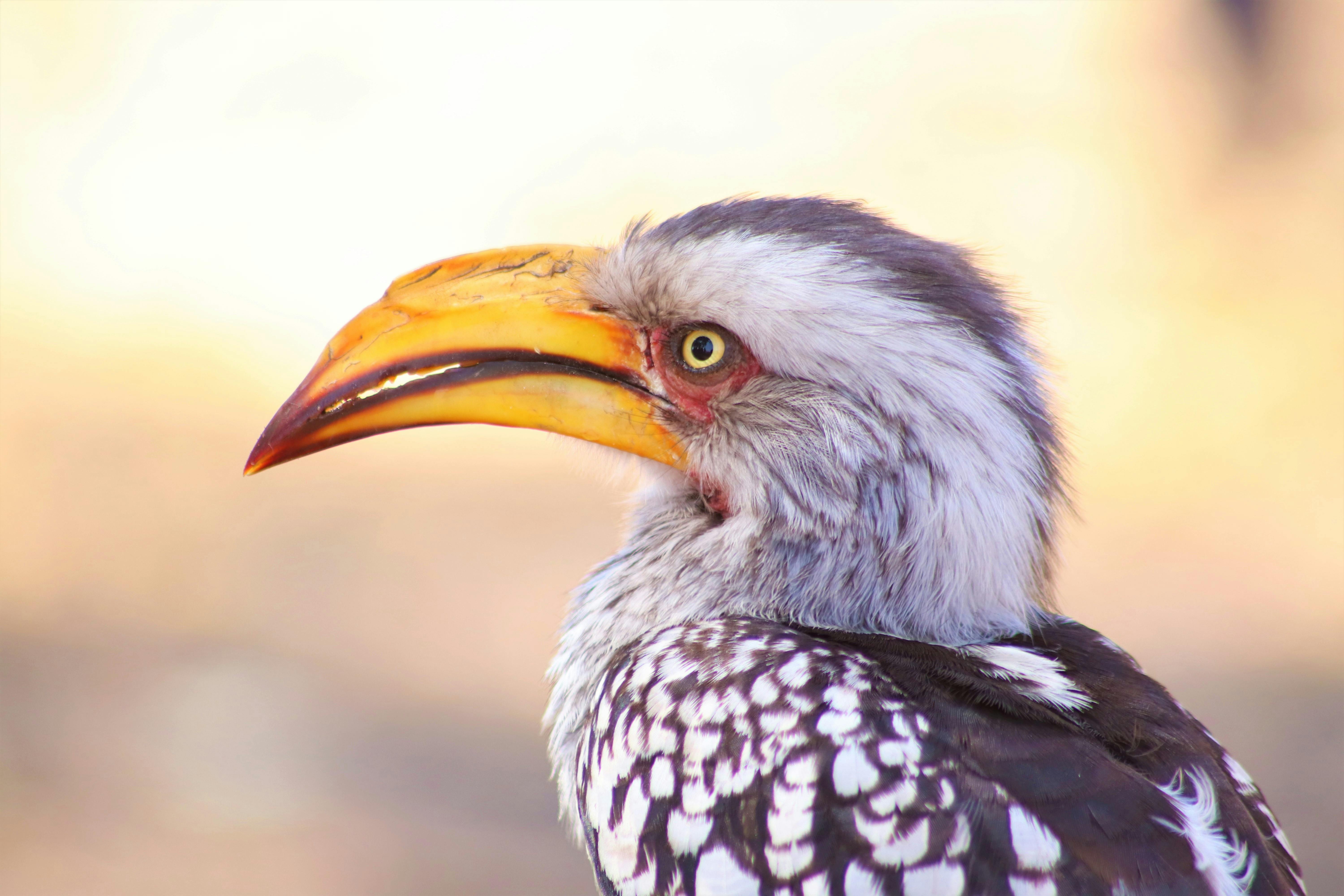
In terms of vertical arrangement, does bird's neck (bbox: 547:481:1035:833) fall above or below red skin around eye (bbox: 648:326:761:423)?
below

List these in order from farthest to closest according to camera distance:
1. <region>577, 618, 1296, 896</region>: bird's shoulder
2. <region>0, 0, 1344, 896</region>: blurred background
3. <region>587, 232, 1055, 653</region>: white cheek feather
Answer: <region>0, 0, 1344, 896</region>: blurred background
<region>587, 232, 1055, 653</region>: white cheek feather
<region>577, 618, 1296, 896</region>: bird's shoulder

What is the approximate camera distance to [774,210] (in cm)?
256

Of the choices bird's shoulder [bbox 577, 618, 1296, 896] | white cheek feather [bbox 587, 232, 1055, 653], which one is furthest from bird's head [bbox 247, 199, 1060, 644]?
bird's shoulder [bbox 577, 618, 1296, 896]

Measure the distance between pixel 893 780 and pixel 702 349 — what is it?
98cm

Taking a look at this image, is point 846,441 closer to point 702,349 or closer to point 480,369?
point 702,349

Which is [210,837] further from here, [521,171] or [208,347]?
[521,171]

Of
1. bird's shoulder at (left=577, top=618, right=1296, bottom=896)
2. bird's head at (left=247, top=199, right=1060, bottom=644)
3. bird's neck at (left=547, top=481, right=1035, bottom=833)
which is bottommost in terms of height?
bird's shoulder at (left=577, top=618, right=1296, bottom=896)

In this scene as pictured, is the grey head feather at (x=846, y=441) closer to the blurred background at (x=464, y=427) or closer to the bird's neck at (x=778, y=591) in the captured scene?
the bird's neck at (x=778, y=591)

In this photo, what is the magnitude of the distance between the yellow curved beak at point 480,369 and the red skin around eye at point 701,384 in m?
0.03

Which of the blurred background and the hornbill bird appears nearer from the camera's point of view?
the hornbill bird

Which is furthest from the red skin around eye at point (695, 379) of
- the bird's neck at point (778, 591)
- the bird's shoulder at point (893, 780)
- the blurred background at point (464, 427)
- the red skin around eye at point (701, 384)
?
the blurred background at point (464, 427)

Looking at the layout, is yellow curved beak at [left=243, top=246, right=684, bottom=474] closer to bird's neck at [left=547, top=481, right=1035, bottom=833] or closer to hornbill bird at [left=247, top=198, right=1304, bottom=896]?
hornbill bird at [left=247, top=198, right=1304, bottom=896]

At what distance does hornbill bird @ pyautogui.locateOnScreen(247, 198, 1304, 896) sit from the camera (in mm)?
2018

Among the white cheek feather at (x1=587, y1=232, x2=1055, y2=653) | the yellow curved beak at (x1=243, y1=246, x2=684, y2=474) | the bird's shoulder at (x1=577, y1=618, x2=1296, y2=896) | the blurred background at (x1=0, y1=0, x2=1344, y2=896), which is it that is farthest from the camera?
the blurred background at (x1=0, y1=0, x2=1344, y2=896)
